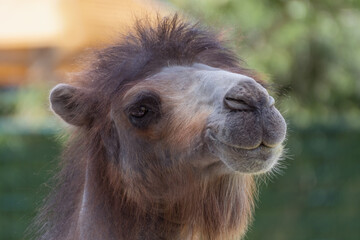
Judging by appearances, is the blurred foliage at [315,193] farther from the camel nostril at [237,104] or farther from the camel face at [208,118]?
the camel nostril at [237,104]

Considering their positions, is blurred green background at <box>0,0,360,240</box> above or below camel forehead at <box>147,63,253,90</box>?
below

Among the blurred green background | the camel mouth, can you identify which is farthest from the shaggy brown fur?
the blurred green background

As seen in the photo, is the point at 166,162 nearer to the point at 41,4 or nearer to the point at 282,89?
the point at 282,89

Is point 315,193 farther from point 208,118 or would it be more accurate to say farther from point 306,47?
point 208,118

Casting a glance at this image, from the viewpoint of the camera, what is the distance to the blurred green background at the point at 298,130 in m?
13.9

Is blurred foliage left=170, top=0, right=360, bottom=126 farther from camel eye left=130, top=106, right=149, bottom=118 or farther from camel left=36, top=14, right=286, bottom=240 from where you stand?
camel eye left=130, top=106, right=149, bottom=118

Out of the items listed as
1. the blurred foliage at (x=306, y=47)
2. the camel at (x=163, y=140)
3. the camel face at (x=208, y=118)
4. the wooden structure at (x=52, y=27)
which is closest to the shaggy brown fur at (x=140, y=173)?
the camel at (x=163, y=140)

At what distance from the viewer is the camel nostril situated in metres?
4.71

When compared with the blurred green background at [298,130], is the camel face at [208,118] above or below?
above

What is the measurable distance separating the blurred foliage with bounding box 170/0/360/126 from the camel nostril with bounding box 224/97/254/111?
344 inches

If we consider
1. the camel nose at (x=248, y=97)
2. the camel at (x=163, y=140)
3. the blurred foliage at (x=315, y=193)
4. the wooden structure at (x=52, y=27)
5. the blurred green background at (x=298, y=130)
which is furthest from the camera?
the wooden structure at (x=52, y=27)

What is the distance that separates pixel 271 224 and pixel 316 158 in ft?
5.46

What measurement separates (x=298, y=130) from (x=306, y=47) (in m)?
2.56

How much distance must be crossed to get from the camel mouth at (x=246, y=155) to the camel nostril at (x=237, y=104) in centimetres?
22
